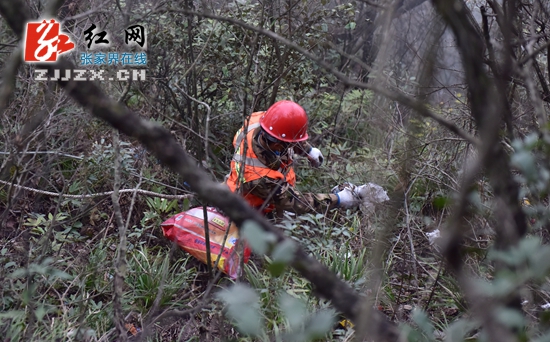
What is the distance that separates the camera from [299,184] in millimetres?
4594

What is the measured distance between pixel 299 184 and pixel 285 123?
36.3 inches

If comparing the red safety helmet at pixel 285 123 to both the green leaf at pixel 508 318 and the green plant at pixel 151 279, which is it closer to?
the green plant at pixel 151 279

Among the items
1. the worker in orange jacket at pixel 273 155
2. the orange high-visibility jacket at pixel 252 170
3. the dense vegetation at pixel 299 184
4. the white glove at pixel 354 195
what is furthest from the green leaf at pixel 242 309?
the white glove at pixel 354 195

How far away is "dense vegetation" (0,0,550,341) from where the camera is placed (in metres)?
1.00

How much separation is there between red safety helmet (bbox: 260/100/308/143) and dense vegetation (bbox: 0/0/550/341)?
0.23 m

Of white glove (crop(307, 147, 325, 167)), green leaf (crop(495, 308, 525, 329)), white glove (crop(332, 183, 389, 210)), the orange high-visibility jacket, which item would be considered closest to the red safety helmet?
the orange high-visibility jacket

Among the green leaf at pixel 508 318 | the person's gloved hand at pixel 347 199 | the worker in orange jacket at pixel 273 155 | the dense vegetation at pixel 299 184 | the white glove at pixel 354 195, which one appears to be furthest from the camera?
the person's gloved hand at pixel 347 199

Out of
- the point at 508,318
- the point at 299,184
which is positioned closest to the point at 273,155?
the point at 299,184

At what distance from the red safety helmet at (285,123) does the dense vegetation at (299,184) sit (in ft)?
0.76

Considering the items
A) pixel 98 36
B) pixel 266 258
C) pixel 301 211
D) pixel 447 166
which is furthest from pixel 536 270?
pixel 98 36

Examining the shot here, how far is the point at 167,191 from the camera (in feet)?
14.5

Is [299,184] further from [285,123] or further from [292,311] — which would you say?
[292,311]

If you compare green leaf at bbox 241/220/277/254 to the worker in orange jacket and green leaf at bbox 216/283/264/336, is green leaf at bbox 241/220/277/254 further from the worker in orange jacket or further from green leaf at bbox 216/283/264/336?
the worker in orange jacket

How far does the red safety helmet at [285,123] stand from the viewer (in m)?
3.82
